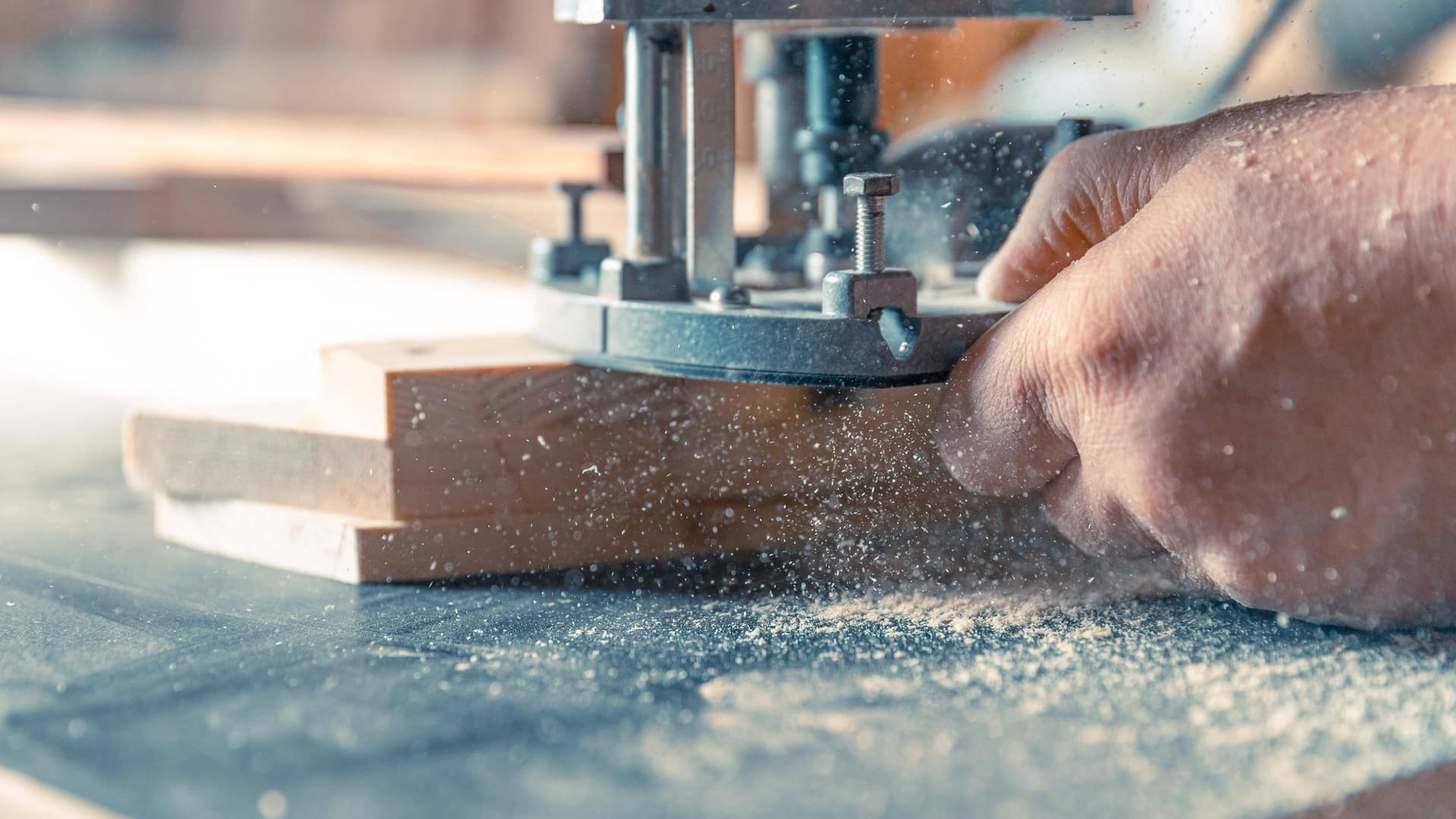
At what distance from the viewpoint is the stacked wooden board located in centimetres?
88

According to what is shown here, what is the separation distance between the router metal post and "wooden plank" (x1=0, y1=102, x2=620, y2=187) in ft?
4.08

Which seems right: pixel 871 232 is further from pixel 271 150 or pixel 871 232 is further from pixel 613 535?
pixel 271 150

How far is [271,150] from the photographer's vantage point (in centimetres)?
238

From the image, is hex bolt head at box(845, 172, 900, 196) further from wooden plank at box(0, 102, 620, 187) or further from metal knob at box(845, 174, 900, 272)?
wooden plank at box(0, 102, 620, 187)

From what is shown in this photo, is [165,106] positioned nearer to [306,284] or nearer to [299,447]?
[306,284]

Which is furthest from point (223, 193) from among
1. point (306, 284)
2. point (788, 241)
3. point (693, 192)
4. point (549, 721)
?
point (549, 721)

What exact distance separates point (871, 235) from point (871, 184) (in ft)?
0.11

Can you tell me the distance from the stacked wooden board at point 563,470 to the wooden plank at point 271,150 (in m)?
1.23

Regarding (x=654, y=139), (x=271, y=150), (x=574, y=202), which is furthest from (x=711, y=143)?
(x=271, y=150)

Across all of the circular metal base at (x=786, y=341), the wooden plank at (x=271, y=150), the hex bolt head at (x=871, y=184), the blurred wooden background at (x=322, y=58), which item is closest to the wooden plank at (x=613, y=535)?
the circular metal base at (x=786, y=341)

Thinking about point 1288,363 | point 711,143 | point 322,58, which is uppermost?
point 322,58

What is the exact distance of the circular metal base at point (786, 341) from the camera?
79 cm

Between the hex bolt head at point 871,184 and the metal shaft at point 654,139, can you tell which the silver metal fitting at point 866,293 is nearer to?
the hex bolt head at point 871,184

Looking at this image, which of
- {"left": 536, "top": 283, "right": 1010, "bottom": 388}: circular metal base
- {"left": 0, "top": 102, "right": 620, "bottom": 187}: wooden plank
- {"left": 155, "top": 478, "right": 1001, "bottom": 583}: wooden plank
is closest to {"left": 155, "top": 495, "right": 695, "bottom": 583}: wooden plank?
{"left": 155, "top": 478, "right": 1001, "bottom": 583}: wooden plank
